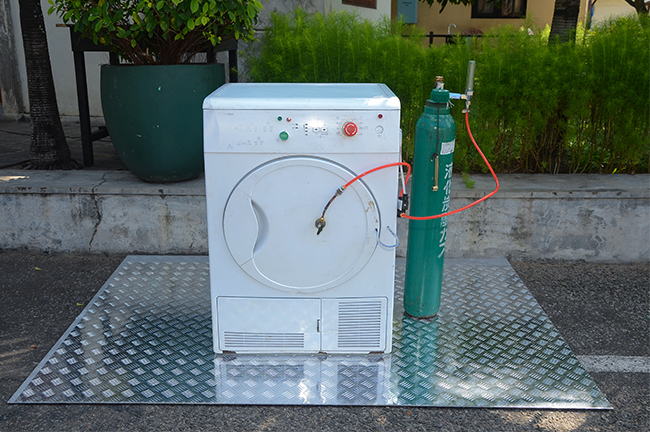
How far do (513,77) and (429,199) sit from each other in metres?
1.48

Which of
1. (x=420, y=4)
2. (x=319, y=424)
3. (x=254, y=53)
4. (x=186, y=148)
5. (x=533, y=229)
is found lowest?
(x=319, y=424)

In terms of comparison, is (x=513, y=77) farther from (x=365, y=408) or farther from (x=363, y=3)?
(x=363, y=3)

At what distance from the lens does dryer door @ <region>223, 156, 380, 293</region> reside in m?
2.25

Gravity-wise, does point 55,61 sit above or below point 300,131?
above

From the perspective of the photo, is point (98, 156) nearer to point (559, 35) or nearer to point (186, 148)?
point (186, 148)

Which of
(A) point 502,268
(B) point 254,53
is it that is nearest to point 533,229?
(A) point 502,268

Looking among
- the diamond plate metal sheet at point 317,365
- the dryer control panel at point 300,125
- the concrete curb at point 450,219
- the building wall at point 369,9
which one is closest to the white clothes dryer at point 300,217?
the dryer control panel at point 300,125

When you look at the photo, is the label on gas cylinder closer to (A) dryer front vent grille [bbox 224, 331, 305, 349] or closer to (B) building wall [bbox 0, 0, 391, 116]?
(A) dryer front vent grille [bbox 224, 331, 305, 349]

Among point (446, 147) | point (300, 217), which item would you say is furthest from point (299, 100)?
point (446, 147)

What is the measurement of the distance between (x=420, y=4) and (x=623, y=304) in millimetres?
10352

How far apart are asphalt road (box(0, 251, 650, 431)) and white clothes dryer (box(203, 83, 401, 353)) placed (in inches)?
15.4

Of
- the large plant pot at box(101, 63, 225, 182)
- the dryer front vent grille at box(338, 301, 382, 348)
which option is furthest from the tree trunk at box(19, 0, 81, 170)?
the dryer front vent grille at box(338, 301, 382, 348)

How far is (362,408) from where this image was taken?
2211mm

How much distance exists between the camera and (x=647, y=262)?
3.65 metres
